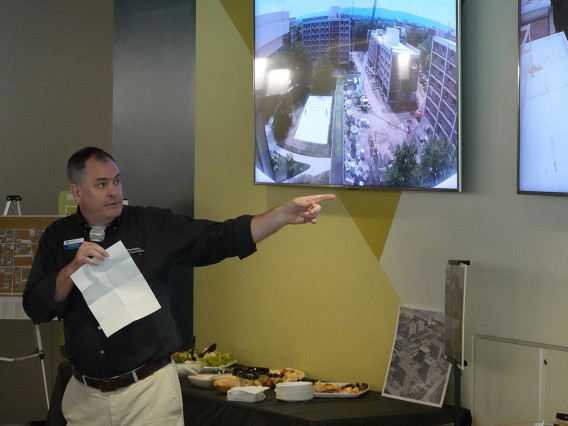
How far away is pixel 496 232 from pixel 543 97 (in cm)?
67

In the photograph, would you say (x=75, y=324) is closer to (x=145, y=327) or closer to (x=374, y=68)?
(x=145, y=327)

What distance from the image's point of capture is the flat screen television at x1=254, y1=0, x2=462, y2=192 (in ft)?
13.4

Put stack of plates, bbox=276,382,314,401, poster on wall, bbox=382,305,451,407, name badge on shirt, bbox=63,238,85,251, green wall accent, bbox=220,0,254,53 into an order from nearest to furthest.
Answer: name badge on shirt, bbox=63,238,85,251, poster on wall, bbox=382,305,451,407, stack of plates, bbox=276,382,314,401, green wall accent, bbox=220,0,254,53

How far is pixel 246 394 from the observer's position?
4.41 meters

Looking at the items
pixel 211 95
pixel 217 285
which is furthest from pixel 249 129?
pixel 217 285

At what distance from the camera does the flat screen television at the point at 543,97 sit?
3568 mm

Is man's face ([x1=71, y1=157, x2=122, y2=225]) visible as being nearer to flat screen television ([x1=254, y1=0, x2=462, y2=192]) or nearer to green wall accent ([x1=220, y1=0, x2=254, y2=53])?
flat screen television ([x1=254, y1=0, x2=462, y2=192])

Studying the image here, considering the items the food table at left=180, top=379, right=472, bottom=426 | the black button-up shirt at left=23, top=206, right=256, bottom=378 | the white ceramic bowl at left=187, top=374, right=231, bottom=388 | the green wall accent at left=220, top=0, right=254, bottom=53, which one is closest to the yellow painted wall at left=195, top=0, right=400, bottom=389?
the green wall accent at left=220, top=0, right=254, bottom=53

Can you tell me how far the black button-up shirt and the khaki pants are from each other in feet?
0.25

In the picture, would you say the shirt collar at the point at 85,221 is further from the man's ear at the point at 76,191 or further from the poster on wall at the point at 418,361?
the poster on wall at the point at 418,361

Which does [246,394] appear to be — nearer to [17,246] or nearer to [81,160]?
[81,160]

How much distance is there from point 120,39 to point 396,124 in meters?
2.40

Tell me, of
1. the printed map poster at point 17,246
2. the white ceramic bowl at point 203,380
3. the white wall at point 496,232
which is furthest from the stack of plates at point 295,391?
the printed map poster at point 17,246

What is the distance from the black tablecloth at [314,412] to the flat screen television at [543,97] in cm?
112
